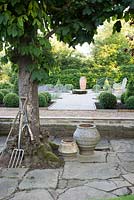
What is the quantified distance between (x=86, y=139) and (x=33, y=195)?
5.31 feet

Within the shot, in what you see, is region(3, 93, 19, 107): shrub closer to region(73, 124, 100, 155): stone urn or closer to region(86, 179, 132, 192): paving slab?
region(73, 124, 100, 155): stone urn

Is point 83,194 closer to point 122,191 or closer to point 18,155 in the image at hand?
point 122,191

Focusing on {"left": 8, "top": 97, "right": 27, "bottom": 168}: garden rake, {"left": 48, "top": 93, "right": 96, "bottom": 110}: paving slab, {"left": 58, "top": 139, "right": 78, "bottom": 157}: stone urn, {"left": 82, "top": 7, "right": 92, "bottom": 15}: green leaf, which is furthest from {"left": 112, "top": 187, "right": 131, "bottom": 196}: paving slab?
{"left": 48, "top": 93, "right": 96, "bottom": 110}: paving slab

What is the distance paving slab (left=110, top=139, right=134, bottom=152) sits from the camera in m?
5.41

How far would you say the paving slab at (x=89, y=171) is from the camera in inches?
159

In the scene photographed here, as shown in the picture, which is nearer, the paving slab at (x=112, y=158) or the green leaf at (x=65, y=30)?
the green leaf at (x=65, y=30)

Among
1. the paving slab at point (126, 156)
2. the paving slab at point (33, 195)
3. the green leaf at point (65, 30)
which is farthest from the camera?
the paving slab at point (126, 156)

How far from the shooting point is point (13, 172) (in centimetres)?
420

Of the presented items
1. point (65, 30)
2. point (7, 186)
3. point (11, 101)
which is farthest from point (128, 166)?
point (11, 101)

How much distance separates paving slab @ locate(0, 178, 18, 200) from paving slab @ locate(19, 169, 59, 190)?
0.30 ft

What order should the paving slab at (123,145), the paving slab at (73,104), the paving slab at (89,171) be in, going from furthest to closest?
the paving slab at (73,104), the paving slab at (123,145), the paving slab at (89,171)

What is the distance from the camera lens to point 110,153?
16.9ft

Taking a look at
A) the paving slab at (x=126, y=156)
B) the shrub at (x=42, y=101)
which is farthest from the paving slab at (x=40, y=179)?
the shrub at (x=42, y=101)

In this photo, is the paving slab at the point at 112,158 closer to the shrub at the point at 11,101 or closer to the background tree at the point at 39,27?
the background tree at the point at 39,27
